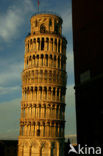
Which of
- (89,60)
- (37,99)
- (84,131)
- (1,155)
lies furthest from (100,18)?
(1,155)

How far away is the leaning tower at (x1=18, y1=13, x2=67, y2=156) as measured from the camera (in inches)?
1970

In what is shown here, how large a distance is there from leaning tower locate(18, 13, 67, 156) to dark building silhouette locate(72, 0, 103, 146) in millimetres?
33105

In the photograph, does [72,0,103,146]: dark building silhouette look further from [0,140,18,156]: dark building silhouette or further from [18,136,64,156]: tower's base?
[0,140,18,156]: dark building silhouette

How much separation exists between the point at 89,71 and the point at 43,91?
3501 centimetres

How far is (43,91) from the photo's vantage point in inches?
2052

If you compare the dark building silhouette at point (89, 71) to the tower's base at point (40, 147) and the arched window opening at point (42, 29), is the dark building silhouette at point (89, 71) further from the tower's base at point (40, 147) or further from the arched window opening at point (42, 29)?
the arched window opening at point (42, 29)

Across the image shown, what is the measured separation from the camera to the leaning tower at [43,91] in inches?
1970

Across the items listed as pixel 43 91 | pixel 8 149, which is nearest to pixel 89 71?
pixel 43 91

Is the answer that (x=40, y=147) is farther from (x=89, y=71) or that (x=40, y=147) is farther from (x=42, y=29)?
(x=89, y=71)

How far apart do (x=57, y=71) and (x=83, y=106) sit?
3655cm

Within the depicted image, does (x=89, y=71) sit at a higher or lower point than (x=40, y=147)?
higher

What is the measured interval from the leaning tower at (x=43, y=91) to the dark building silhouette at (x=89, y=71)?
3310 cm

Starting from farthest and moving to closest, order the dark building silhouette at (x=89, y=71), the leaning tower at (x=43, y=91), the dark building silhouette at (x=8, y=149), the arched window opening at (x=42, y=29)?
the dark building silhouette at (x=8, y=149), the arched window opening at (x=42, y=29), the leaning tower at (x=43, y=91), the dark building silhouette at (x=89, y=71)

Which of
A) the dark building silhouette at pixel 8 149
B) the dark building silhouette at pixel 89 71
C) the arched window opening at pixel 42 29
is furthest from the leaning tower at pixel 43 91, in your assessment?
the dark building silhouette at pixel 89 71
